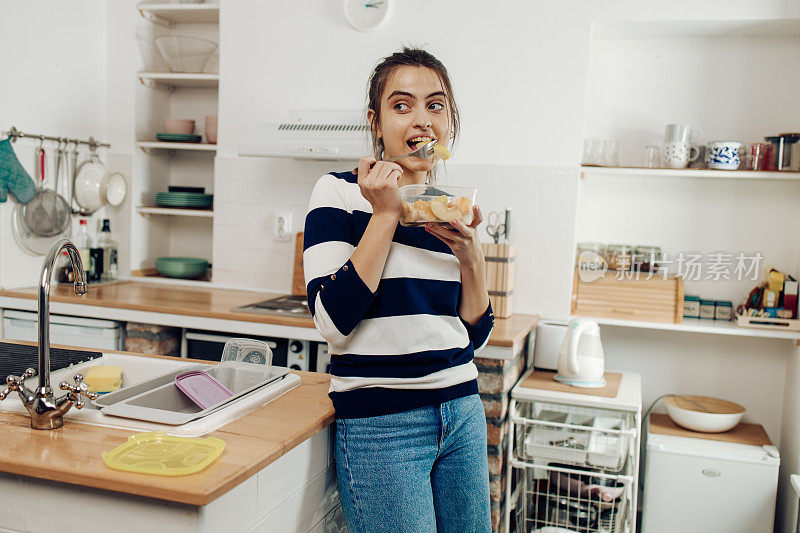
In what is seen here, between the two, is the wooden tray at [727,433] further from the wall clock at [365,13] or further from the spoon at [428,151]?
the wall clock at [365,13]

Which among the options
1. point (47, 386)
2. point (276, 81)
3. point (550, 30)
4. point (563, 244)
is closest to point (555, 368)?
point (563, 244)

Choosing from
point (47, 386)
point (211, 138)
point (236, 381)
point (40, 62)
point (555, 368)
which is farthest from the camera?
point (211, 138)

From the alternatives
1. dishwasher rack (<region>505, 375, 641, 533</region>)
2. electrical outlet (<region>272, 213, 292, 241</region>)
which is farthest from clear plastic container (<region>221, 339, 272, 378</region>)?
electrical outlet (<region>272, 213, 292, 241</region>)

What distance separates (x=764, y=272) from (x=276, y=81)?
2.35 meters

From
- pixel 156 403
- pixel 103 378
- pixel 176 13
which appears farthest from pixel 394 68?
pixel 176 13

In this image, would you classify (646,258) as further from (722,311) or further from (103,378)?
(103,378)

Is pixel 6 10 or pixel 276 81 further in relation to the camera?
pixel 276 81

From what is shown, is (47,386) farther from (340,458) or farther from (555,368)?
(555,368)

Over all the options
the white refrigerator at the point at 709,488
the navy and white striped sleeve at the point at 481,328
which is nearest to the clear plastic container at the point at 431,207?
the navy and white striped sleeve at the point at 481,328

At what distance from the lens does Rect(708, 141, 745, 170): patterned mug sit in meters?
2.77

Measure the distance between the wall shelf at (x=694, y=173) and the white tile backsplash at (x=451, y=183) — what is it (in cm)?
14

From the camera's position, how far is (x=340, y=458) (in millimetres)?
1318

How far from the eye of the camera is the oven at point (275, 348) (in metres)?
2.69

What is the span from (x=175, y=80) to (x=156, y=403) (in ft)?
8.27
